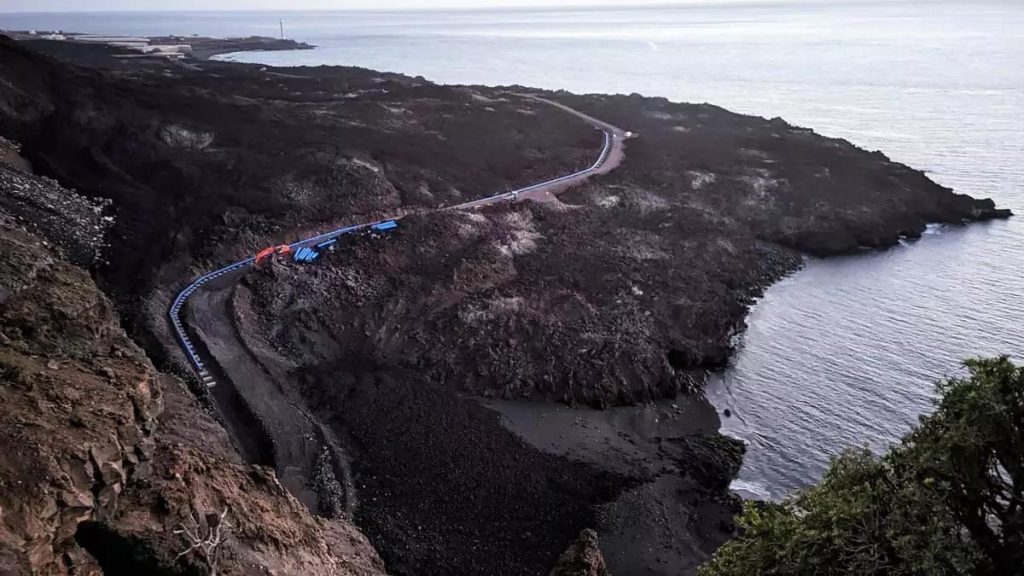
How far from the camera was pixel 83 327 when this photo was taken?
26.4 meters

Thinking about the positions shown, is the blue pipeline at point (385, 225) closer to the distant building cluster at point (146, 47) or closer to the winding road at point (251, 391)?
the winding road at point (251, 391)

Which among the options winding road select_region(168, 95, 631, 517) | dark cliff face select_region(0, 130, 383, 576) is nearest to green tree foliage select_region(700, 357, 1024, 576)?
dark cliff face select_region(0, 130, 383, 576)

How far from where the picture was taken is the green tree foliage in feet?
47.0

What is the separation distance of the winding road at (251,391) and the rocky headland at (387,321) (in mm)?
173

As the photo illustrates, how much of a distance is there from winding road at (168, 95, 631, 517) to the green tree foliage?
781 inches

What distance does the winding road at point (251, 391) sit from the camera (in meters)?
30.2

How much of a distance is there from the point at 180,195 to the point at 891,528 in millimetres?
54120

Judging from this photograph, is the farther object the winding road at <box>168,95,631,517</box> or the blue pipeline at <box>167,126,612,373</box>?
the blue pipeline at <box>167,126,612,373</box>

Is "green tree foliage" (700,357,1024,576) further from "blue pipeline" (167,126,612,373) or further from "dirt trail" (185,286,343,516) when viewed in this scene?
"blue pipeline" (167,126,612,373)

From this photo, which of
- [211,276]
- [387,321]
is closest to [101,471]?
[387,321]

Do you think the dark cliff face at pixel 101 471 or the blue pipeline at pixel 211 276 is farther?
the blue pipeline at pixel 211 276

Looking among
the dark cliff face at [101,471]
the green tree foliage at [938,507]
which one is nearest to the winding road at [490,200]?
the dark cliff face at [101,471]

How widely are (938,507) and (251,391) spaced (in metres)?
30.6

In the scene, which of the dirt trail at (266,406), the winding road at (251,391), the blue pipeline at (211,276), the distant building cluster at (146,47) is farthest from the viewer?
the distant building cluster at (146,47)
